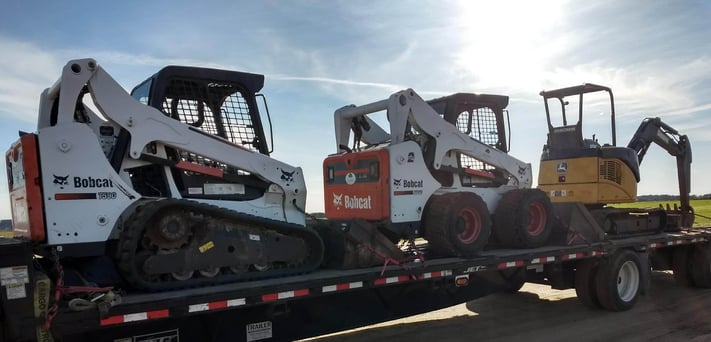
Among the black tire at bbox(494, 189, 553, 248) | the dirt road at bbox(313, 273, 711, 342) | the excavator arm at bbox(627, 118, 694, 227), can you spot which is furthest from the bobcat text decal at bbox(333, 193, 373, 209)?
the excavator arm at bbox(627, 118, 694, 227)

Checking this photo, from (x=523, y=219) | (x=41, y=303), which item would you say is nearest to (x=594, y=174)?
(x=523, y=219)

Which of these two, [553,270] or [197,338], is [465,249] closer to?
[553,270]

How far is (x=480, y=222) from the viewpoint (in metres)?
7.54

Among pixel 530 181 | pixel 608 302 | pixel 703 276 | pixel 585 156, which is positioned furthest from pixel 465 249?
pixel 703 276

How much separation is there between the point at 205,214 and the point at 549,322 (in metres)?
5.44

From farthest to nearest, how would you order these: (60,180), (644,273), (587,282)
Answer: (644,273)
(587,282)
(60,180)

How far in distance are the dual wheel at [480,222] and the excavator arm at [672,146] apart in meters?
4.86

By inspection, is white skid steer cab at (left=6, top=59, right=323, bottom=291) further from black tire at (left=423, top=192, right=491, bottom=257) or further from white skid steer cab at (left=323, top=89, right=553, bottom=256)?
black tire at (left=423, top=192, right=491, bottom=257)

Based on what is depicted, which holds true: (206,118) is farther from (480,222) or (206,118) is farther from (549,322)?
(549,322)

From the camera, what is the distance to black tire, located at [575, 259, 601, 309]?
8.94m

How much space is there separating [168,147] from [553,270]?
241 inches

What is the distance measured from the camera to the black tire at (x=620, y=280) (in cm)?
878

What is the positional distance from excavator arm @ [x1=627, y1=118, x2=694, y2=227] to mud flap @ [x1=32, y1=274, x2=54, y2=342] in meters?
11.3

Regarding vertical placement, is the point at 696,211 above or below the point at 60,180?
below
